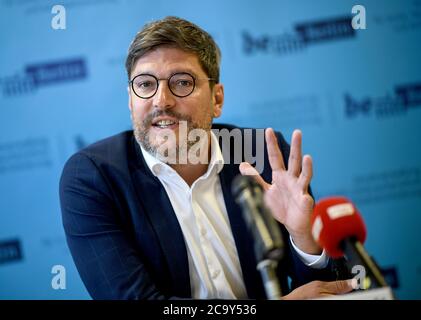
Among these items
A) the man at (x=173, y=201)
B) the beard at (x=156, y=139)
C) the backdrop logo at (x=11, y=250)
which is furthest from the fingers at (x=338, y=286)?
the backdrop logo at (x=11, y=250)

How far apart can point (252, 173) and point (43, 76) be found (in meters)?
0.96

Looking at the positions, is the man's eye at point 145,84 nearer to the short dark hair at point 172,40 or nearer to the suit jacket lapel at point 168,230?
the short dark hair at point 172,40

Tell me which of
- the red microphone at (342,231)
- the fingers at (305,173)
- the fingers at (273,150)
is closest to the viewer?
the red microphone at (342,231)

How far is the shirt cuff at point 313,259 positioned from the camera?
153 centimetres

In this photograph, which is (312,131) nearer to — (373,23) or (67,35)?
(373,23)

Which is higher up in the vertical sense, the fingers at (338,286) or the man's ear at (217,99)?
the man's ear at (217,99)

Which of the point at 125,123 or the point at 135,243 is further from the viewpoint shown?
the point at 125,123

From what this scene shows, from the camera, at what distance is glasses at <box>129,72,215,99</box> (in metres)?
1.66

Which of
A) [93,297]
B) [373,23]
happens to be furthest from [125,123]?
[373,23]

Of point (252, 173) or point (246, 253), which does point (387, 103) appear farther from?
point (246, 253)

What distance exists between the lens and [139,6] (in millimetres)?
1976
